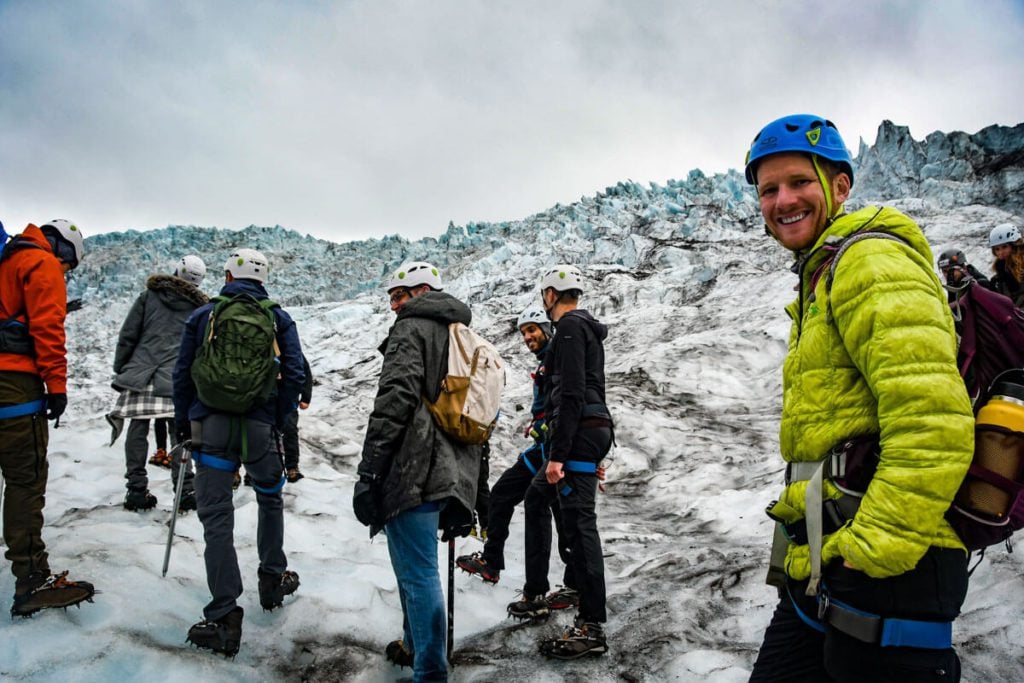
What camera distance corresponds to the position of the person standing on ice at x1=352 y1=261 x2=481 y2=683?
252 cm

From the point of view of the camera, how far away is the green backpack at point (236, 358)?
3.23 metres

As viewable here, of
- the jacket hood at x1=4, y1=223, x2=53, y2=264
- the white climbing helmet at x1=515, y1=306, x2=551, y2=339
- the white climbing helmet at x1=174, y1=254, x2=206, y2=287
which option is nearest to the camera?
the jacket hood at x1=4, y1=223, x2=53, y2=264

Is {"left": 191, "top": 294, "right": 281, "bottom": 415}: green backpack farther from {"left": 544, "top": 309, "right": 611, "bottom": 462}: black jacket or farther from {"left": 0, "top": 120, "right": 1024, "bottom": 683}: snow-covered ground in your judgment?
{"left": 544, "top": 309, "right": 611, "bottom": 462}: black jacket

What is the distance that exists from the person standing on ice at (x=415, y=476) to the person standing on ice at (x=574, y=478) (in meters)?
0.88

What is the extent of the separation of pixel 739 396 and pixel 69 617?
10.1 m

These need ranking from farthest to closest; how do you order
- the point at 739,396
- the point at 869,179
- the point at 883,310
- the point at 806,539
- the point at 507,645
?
the point at 869,179, the point at 739,396, the point at 507,645, the point at 806,539, the point at 883,310

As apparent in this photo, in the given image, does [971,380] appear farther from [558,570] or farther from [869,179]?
[869,179]

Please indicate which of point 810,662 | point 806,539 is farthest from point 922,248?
point 810,662

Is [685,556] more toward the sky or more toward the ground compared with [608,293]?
more toward the ground

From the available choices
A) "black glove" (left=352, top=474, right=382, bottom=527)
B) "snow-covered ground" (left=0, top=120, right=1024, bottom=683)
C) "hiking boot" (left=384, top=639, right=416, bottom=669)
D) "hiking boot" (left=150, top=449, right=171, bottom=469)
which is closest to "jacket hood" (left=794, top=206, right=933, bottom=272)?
"black glove" (left=352, top=474, right=382, bottom=527)

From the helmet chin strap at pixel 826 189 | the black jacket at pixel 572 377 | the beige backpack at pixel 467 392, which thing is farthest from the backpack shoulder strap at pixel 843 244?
the black jacket at pixel 572 377

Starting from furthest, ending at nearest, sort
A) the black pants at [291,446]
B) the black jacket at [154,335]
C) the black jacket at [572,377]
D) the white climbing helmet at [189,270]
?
1. the black pants at [291,446]
2. the white climbing helmet at [189,270]
3. the black jacket at [154,335]
4. the black jacket at [572,377]

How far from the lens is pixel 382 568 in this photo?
4457mm

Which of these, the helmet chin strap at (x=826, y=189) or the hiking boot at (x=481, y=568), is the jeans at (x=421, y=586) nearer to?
the hiking boot at (x=481, y=568)
